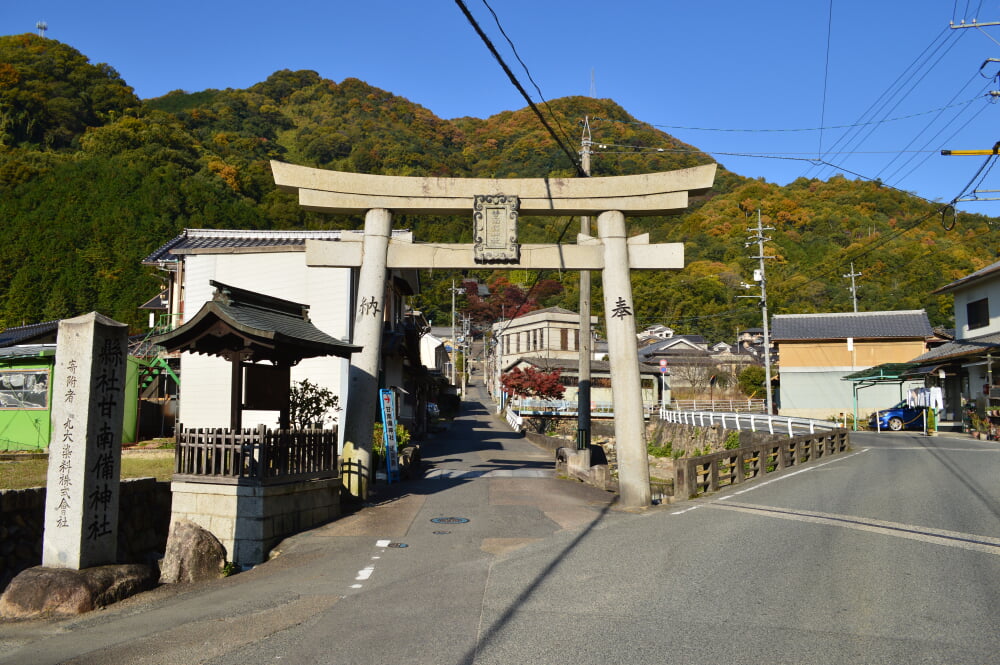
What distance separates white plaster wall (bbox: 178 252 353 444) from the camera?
71.6 feet

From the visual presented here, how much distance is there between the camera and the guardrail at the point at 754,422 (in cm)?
2553

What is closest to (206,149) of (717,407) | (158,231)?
(158,231)

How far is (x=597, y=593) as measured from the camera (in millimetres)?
6973

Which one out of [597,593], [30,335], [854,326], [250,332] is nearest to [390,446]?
[250,332]

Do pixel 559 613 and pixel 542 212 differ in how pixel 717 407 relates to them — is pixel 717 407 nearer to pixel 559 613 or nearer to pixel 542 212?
pixel 542 212

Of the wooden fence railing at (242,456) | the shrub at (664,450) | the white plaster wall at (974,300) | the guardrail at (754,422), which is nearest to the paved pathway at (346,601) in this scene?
the wooden fence railing at (242,456)

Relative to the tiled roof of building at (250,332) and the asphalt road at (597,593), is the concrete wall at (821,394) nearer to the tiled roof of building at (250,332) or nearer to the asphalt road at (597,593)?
the asphalt road at (597,593)

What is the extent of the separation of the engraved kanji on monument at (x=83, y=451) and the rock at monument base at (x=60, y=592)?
245 millimetres

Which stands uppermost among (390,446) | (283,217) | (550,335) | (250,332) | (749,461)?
(283,217)

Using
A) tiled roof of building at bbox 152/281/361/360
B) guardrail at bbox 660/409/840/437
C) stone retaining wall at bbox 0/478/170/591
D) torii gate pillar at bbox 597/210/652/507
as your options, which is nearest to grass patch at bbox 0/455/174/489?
stone retaining wall at bbox 0/478/170/591

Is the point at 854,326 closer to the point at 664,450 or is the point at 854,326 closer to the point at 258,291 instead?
the point at 664,450

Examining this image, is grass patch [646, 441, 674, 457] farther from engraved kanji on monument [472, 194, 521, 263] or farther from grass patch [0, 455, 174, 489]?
grass patch [0, 455, 174, 489]

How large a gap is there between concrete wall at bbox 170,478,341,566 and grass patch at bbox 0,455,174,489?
2815mm

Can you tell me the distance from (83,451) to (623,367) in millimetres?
9001
